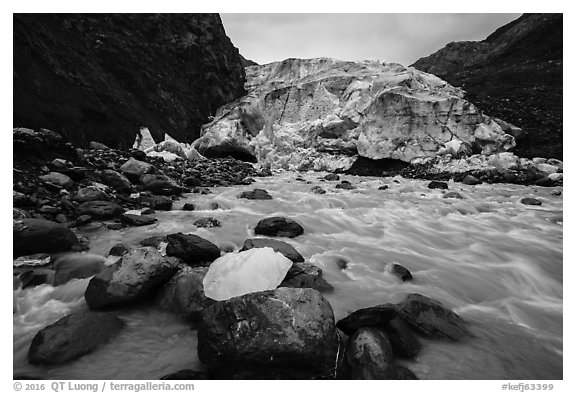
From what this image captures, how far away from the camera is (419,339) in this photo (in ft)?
7.15

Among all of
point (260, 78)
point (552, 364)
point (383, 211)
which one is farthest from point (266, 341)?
point (260, 78)

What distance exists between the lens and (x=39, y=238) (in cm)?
318

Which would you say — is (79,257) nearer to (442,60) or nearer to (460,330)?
(460,330)

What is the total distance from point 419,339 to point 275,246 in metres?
1.78

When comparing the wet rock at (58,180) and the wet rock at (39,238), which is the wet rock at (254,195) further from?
the wet rock at (39,238)

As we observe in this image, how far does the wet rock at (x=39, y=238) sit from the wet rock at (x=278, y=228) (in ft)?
7.89

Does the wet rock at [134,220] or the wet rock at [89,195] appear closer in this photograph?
the wet rock at [134,220]

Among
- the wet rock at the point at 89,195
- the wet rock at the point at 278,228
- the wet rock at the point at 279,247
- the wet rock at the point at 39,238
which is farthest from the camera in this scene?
the wet rock at the point at 89,195

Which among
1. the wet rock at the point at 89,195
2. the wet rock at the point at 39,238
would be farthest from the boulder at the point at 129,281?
the wet rock at the point at 89,195

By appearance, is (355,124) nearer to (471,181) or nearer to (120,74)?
(471,181)

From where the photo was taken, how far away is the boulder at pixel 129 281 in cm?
243

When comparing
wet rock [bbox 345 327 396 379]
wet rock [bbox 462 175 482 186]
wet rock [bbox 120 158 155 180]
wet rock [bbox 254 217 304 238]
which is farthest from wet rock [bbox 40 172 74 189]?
wet rock [bbox 462 175 482 186]

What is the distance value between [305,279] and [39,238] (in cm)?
288

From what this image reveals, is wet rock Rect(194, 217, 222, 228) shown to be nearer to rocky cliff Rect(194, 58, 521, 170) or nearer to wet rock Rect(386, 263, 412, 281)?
wet rock Rect(386, 263, 412, 281)
